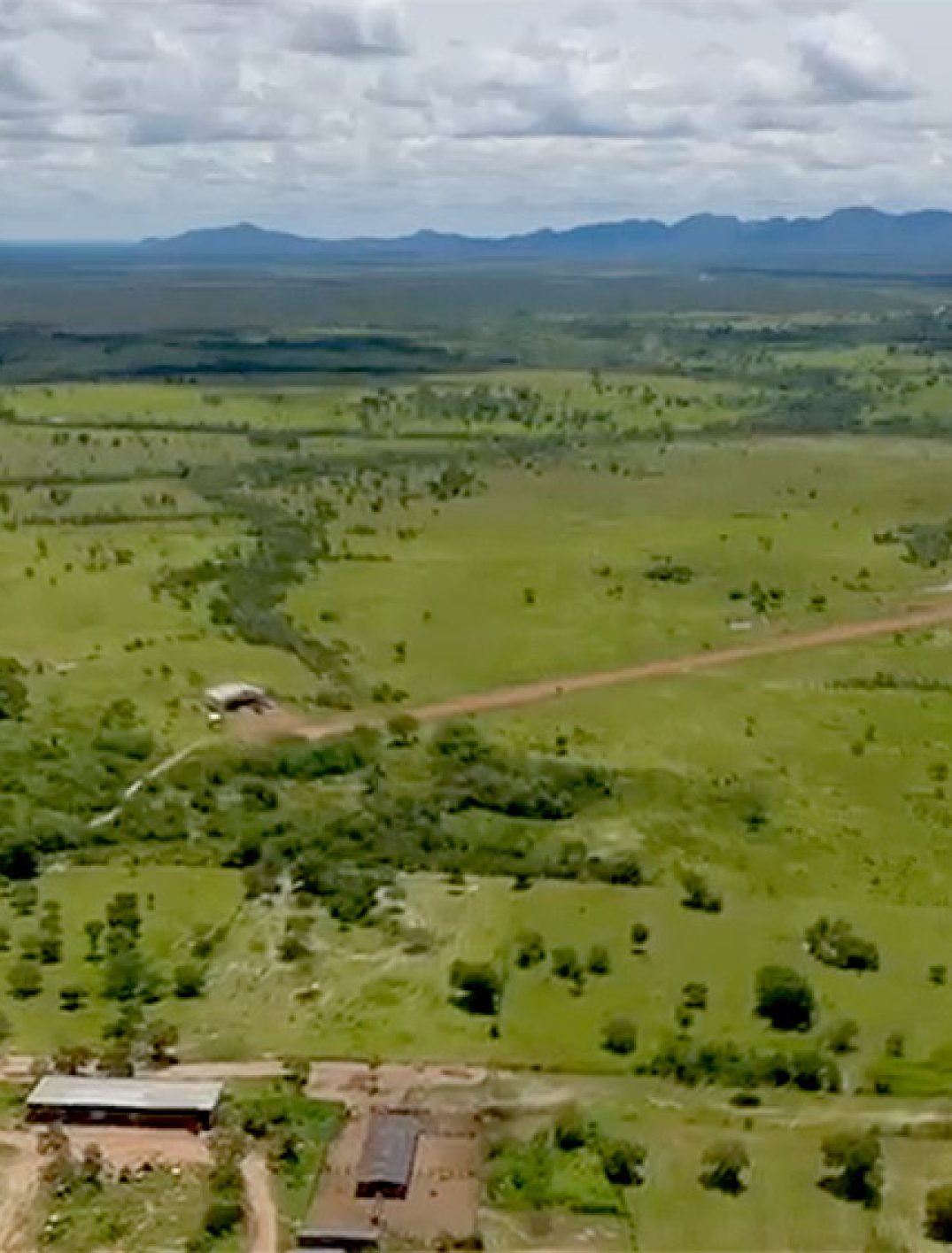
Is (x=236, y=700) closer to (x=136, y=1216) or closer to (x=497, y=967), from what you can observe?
(x=497, y=967)

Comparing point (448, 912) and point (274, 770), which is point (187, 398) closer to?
point (274, 770)

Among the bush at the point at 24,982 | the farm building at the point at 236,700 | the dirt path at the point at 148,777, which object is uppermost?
the farm building at the point at 236,700

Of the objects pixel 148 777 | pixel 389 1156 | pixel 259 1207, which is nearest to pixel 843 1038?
pixel 389 1156

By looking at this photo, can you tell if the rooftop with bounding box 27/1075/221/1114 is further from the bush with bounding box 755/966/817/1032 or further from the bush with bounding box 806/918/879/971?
the bush with bounding box 806/918/879/971

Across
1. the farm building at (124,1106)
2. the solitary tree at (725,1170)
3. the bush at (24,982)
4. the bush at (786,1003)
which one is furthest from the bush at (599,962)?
the bush at (24,982)

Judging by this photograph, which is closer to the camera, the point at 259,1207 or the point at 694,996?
the point at 259,1207

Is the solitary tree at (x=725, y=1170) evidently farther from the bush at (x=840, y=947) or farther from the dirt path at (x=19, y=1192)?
the dirt path at (x=19, y=1192)
